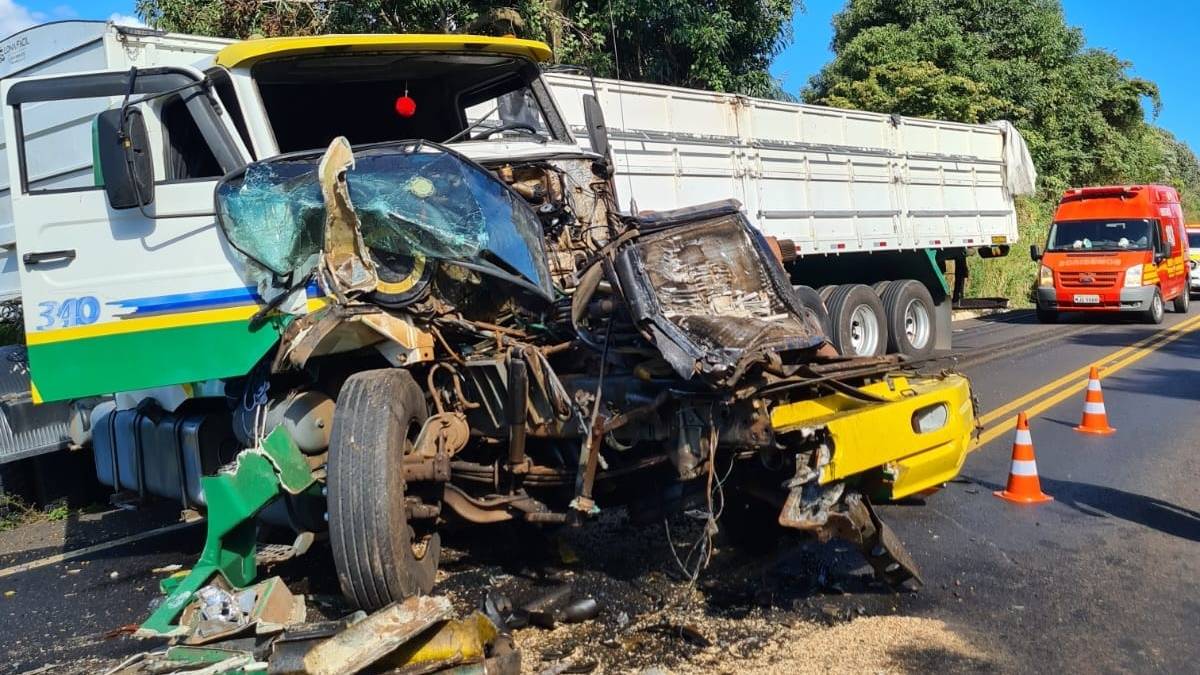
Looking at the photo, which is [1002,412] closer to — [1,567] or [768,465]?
[768,465]

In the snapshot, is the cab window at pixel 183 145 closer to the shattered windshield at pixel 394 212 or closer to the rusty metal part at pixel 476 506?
the shattered windshield at pixel 394 212

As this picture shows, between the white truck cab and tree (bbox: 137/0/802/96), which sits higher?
tree (bbox: 137/0/802/96)

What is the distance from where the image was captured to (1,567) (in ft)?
19.7

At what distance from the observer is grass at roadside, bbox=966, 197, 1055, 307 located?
22859mm

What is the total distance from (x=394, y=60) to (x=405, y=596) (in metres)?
3.04

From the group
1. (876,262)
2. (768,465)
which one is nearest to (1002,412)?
(876,262)

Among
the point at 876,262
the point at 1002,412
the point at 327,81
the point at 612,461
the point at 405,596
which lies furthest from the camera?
the point at 876,262

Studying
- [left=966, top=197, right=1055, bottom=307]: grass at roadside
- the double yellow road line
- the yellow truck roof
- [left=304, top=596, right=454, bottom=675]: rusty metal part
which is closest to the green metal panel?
the yellow truck roof

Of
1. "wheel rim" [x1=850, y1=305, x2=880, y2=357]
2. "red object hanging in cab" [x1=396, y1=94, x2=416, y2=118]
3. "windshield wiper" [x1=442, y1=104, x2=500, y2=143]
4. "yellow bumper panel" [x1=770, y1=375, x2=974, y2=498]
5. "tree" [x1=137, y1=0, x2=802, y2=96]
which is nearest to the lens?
"yellow bumper panel" [x1=770, y1=375, x2=974, y2=498]

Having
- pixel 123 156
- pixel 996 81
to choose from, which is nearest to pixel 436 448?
pixel 123 156

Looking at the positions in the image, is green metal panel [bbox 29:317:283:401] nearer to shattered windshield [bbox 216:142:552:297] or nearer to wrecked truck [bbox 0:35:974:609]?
wrecked truck [bbox 0:35:974:609]

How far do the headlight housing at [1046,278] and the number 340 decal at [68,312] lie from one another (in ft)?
56.6

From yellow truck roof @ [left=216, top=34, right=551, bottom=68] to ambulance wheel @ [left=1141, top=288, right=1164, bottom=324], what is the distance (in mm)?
15234

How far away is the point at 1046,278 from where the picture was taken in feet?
59.8
